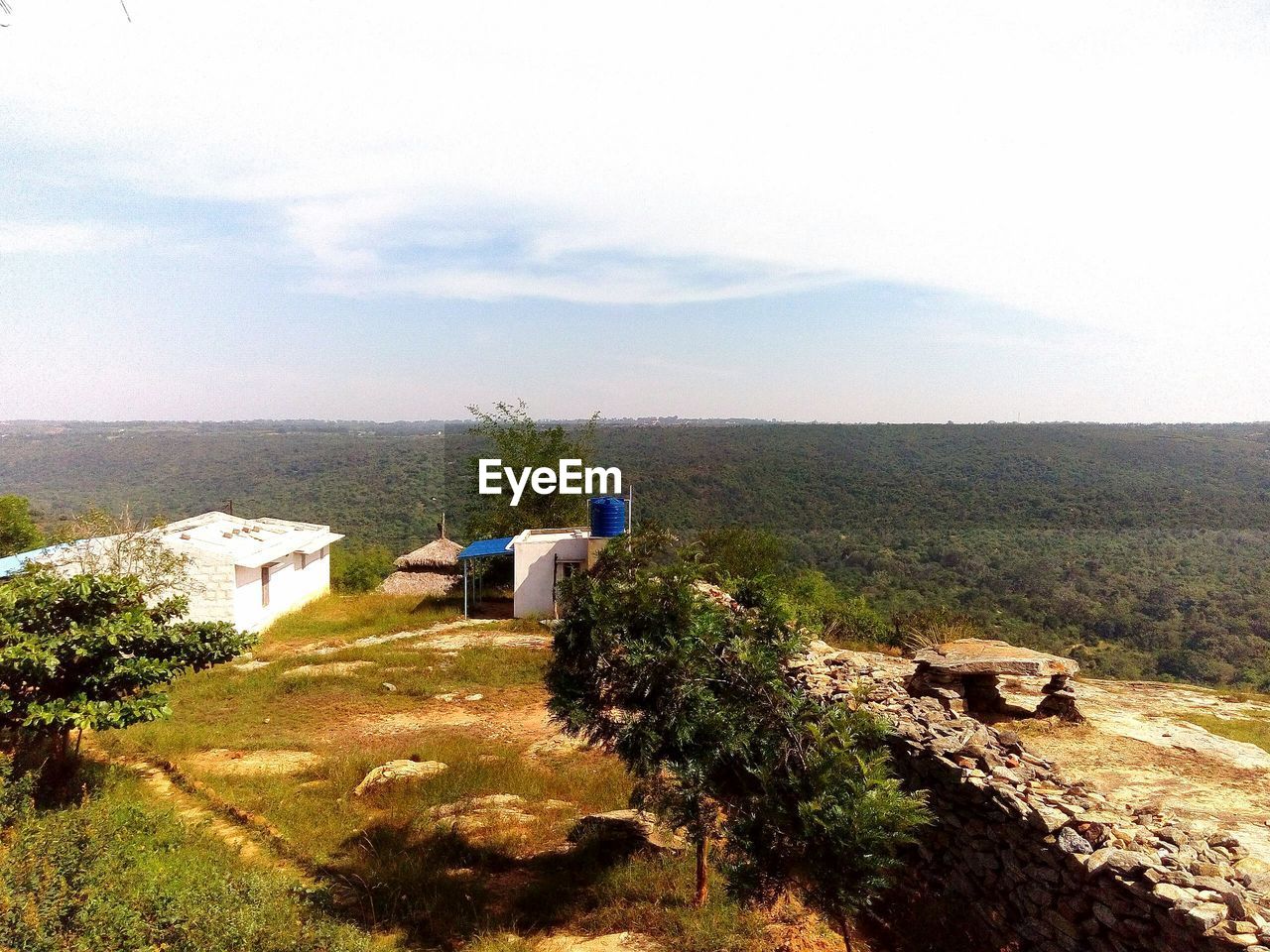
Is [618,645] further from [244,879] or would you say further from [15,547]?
[15,547]

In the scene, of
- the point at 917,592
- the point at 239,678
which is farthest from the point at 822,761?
the point at 917,592

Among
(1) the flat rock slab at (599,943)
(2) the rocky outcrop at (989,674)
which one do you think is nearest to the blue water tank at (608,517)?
(2) the rocky outcrop at (989,674)

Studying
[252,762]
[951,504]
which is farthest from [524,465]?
[951,504]

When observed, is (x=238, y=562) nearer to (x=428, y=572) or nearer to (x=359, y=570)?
(x=428, y=572)

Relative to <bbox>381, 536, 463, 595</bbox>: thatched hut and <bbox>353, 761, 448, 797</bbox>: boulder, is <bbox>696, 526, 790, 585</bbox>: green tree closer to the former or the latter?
<bbox>381, 536, 463, 595</bbox>: thatched hut

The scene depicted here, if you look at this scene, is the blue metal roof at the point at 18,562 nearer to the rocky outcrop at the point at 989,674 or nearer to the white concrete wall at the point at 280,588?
the white concrete wall at the point at 280,588

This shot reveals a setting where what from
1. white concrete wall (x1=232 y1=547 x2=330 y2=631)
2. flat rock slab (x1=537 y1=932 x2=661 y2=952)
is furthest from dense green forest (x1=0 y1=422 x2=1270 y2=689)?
flat rock slab (x1=537 y1=932 x2=661 y2=952)
